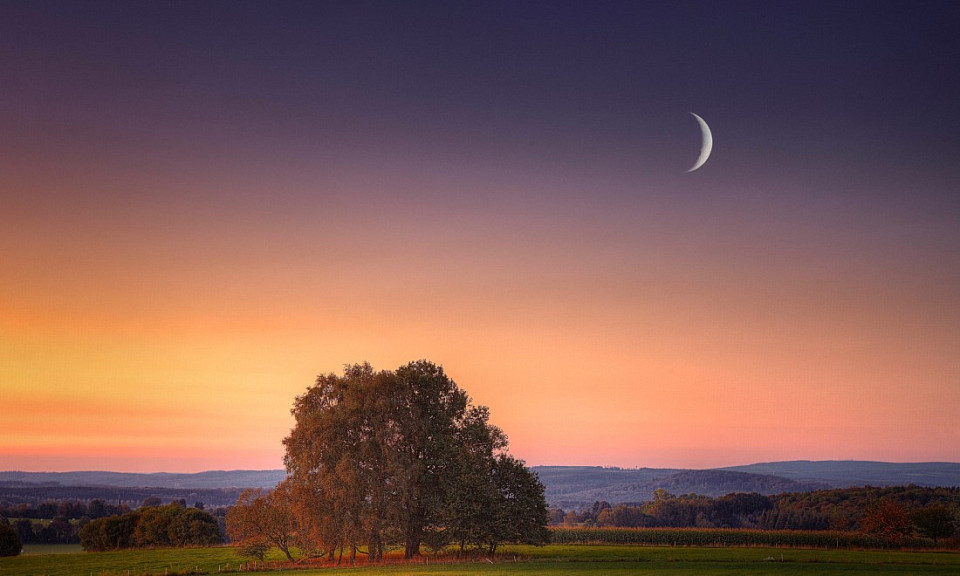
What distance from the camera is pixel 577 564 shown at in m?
64.4

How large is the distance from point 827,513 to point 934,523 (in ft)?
181

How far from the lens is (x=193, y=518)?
360 feet

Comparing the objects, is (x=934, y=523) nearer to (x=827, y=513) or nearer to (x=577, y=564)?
(x=827, y=513)

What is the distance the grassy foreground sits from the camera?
57.6 meters

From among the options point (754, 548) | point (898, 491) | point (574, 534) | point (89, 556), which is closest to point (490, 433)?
point (754, 548)

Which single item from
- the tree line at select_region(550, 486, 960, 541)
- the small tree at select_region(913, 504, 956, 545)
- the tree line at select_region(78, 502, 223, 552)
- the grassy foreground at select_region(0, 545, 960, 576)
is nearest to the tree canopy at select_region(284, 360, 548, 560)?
the grassy foreground at select_region(0, 545, 960, 576)

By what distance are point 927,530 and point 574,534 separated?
44537 mm

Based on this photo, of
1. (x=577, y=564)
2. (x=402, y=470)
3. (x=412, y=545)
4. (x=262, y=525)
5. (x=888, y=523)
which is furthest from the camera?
(x=888, y=523)

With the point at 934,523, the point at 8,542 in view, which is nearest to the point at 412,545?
the point at 8,542

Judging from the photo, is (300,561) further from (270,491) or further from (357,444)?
(357,444)

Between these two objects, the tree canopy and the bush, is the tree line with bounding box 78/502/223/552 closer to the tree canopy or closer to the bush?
the bush

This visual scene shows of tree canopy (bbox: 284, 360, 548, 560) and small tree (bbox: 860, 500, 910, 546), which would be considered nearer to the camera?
tree canopy (bbox: 284, 360, 548, 560)

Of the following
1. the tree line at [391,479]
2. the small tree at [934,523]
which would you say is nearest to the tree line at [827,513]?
the small tree at [934,523]

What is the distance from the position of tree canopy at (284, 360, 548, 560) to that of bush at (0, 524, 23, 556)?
186 ft
